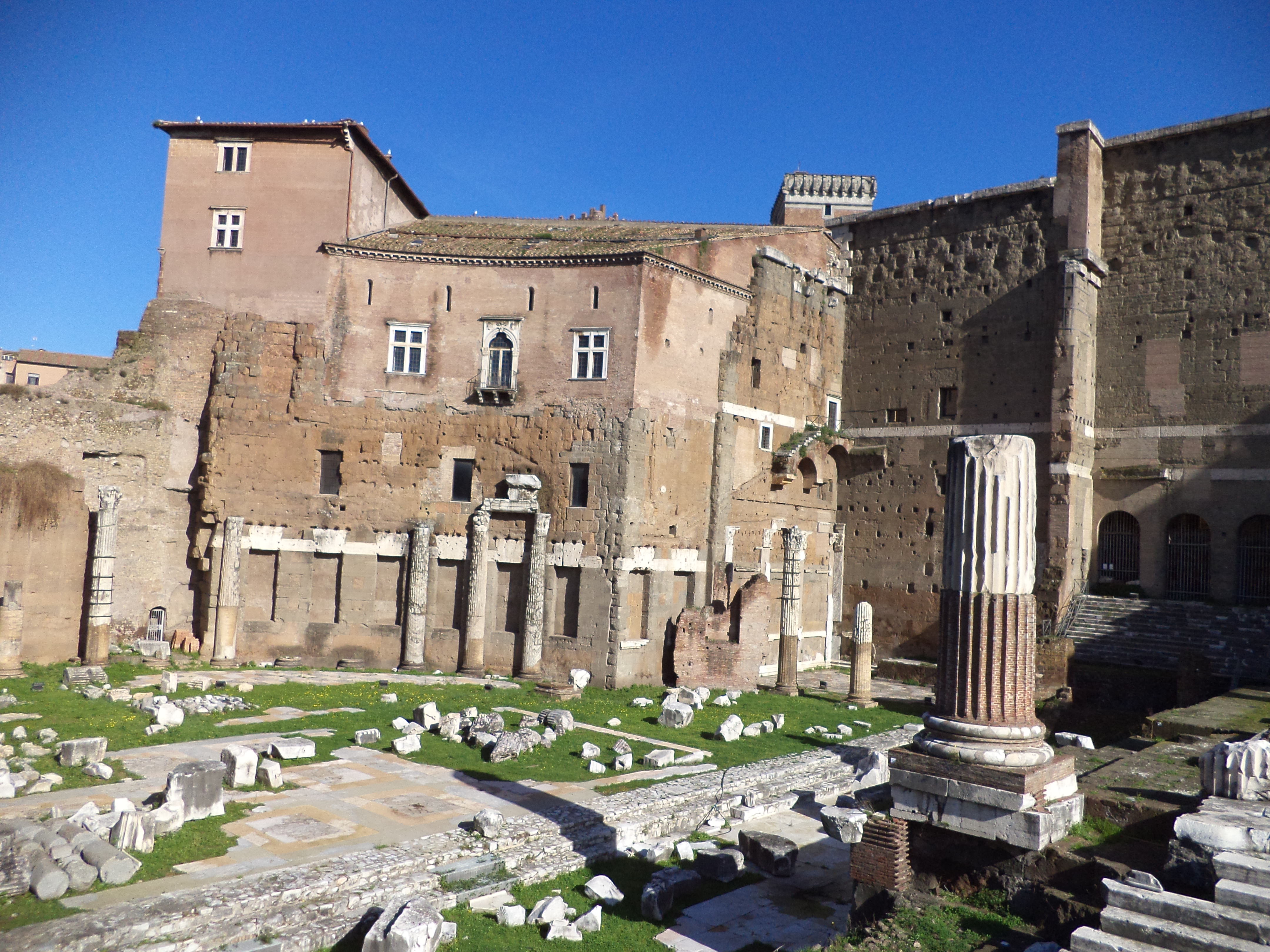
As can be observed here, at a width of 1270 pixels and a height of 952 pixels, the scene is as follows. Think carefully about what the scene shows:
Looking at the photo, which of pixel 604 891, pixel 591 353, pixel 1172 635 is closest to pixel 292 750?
pixel 604 891

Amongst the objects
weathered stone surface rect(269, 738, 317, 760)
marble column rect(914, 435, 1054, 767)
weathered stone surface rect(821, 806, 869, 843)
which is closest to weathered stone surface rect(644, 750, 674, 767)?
weathered stone surface rect(821, 806, 869, 843)

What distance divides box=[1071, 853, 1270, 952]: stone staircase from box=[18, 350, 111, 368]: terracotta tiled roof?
1713 inches

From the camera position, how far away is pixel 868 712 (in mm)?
20266

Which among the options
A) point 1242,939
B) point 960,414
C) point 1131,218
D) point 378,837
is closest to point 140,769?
point 378,837

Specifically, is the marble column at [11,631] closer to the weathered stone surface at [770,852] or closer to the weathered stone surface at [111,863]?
the weathered stone surface at [111,863]

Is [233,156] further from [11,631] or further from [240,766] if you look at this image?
[240,766]

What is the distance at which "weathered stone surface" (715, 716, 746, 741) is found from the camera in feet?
54.0

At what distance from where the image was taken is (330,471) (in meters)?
23.6

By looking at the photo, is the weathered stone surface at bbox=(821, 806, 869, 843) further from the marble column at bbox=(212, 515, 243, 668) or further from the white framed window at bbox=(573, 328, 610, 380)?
the marble column at bbox=(212, 515, 243, 668)

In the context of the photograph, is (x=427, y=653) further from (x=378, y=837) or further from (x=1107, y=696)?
(x=1107, y=696)

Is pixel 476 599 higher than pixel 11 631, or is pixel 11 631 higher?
pixel 476 599

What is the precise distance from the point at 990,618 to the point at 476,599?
16.0m

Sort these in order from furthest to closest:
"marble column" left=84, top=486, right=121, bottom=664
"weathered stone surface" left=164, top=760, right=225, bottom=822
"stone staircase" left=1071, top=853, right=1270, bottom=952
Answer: "marble column" left=84, top=486, right=121, bottom=664 → "weathered stone surface" left=164, top=760, right=225, bottom=822 → "stone staircase" left=1071, top=853, right=1270, bottom=952

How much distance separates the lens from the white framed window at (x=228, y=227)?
947 inches
